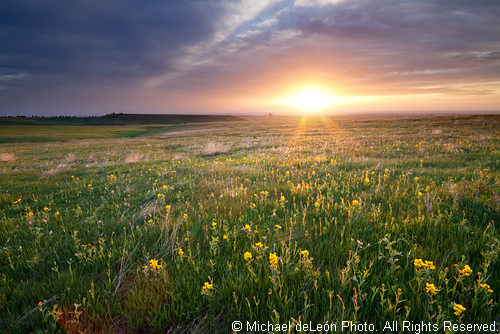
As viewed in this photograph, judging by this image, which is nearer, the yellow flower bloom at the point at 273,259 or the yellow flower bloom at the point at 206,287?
the yellow flower bloom at the point at 206,287

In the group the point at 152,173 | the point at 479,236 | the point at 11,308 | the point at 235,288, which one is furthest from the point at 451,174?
the point at 152,173

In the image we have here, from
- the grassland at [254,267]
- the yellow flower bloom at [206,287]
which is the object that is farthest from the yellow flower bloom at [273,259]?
the yellow flower bloom at [206,287]

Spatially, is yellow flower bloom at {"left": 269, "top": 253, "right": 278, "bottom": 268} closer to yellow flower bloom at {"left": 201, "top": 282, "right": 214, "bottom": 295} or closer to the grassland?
the grassland

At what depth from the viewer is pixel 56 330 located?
5.92ft

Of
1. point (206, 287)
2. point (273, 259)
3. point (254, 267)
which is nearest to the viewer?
point (206, 287)

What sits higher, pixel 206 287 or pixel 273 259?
pixel 273 259

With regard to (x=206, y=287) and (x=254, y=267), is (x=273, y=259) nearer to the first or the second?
(x=254, y=267)

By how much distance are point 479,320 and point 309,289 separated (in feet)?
4.09

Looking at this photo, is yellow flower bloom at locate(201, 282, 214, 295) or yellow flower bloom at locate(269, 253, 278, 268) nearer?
yellow flower bloom at locate(201, 282, 214, 295)

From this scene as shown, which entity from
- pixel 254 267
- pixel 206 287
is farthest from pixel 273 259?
pixel 206 287

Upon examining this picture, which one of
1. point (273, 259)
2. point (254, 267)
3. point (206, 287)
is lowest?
point (254, 267)

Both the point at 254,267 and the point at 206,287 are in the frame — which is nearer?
the point at 206,287

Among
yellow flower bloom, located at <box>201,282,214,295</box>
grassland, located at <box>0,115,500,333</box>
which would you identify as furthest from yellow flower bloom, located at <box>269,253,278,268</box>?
yellow flower bloom, located at <box>201,282,214,295</box>

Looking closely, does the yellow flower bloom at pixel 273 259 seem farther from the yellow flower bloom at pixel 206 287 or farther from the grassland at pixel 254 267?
the yellow flower bloom at pixel 206 287
